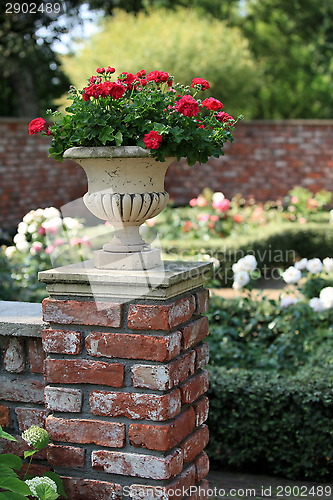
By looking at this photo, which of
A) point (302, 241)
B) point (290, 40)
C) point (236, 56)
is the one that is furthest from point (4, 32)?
point (290, 40)

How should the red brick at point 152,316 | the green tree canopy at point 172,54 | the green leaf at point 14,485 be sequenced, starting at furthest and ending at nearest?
the green tree canopy at point 172,54, the red brick at point 152,316, the green leaf at point 14,485

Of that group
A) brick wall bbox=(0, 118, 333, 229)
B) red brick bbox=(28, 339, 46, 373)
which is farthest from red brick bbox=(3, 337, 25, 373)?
brick wall bbox=(0, 118, 333, 229)

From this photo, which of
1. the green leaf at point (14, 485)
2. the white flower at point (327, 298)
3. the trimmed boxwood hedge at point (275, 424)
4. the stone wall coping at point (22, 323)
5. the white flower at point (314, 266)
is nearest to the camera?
the green leaf at point (14, 485)

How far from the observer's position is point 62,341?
1.89 meters

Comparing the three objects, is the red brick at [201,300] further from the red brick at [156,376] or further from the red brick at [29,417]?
the red brick at [29,417]

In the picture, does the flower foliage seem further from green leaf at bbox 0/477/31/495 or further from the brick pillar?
green leaf at bbox 0/477/31/495

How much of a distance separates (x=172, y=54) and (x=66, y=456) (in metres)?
12.7

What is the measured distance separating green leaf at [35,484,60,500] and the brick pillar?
147 mm

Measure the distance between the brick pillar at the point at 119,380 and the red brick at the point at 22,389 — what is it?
0.13 m

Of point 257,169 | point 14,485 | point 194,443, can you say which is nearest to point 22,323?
point 14,485

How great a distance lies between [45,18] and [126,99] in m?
13.1

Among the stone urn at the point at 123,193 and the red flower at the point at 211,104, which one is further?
the red flower at the point at 211,104

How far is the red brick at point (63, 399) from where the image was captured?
6.17ft

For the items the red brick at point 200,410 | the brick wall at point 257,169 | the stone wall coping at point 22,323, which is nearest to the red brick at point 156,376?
the red brick at point 200,410
